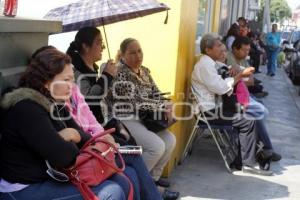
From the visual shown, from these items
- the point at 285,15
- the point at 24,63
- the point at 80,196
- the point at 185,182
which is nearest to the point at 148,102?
the point at 185,182

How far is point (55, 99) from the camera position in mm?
2986

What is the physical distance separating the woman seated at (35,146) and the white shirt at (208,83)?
8.79 ft

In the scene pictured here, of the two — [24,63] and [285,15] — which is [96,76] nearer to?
[24,63]

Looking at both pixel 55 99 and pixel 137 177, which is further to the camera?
pixel 137 177

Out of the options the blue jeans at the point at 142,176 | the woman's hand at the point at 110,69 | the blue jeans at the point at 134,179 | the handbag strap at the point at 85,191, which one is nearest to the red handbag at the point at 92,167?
the handbag strap at the point at 85,191

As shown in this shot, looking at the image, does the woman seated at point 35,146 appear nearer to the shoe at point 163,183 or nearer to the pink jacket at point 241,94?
the shoe at point 163,183

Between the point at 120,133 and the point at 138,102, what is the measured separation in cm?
54

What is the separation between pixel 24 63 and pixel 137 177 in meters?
1.15

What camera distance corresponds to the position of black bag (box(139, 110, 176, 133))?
4465mm

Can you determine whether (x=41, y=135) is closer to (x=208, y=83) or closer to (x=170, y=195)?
(x=170, y=195)

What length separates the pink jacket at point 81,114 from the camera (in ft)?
11.2

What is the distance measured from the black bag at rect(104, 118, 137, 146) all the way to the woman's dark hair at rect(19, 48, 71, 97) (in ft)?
3.62

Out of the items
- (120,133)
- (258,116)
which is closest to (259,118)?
(258,116)

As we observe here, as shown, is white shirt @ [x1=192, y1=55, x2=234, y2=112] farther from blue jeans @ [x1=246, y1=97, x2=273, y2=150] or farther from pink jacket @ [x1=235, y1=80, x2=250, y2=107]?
blue jeans @ [x1=246, y1=97, x2=273, y2=150]
